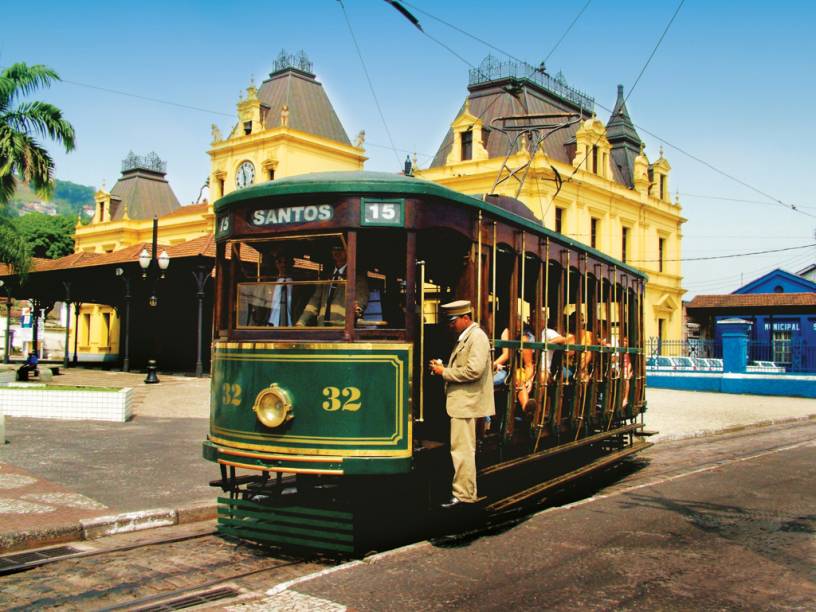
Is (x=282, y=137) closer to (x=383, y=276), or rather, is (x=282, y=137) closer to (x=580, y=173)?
(x=580, y=173)

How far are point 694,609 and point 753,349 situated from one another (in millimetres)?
30521

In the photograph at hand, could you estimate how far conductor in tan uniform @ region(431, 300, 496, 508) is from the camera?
667 cm

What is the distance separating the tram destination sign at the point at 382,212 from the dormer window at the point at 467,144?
36.6 metres

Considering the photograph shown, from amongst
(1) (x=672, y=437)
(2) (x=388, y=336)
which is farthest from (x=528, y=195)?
(2) (x=388, y=336)

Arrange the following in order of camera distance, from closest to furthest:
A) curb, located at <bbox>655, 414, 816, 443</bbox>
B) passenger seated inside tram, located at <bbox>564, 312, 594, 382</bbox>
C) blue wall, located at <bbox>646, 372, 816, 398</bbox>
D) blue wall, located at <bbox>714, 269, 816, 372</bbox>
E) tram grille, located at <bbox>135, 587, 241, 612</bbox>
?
1. tram grille, located at <bbox>135, 587, 241, 612</bbox>
2. passenger seated inside tram, located at <bbox>564, 312, 594, 382</bbox>
3. curb, located at <bbox>655, 414, 816, 443</bbox>
4. blue wall, located at <bbox>646, 372, 816, 398</bbox>
5. blue wall, located at <bbox>714, 269, 816, 372</bbox>

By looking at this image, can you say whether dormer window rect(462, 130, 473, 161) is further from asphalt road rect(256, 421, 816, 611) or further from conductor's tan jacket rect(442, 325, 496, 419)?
conductor's tan jacket rect(442, 325, 496, 419)

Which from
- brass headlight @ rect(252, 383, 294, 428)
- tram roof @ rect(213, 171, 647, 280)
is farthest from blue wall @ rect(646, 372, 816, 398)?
brass headlight @ rect(252, 383, 294, 428)

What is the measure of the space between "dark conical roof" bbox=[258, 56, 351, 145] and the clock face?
256cm

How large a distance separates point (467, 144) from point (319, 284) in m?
37.2

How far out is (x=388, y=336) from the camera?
21.5 ft

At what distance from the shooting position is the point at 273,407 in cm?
645

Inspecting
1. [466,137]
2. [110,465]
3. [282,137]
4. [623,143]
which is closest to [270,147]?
[282,137]

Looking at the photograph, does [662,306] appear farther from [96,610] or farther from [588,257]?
[96,610]

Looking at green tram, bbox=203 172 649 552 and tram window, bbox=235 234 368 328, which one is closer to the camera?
green tram, bbox=203 172 649 552
